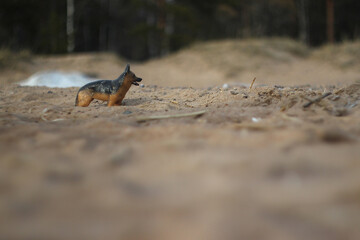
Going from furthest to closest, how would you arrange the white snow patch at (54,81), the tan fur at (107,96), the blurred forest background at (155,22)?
the blurred forest background at (155,22), the white snow patch at (54,81), the tan fur at (107,96)

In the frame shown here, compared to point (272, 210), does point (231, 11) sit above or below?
above

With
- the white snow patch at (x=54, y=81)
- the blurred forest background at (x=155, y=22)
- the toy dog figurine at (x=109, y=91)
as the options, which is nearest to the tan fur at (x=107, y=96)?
the toy dog figurine at (x=109, y=91)

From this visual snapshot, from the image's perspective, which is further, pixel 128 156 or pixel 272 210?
pixel 128 156

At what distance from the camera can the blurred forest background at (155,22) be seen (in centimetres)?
1290

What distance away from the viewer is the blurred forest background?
1290cm

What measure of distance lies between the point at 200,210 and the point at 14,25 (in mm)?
19745

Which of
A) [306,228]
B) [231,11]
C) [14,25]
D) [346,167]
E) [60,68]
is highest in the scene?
[231,11]

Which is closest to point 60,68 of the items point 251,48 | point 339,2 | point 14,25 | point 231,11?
point 251,48

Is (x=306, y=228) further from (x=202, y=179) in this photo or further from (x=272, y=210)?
(x=202, y=179)

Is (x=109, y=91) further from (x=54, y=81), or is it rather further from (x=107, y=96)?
(x=54, y=81)

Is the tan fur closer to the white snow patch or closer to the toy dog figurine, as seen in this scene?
the toy dog figurine

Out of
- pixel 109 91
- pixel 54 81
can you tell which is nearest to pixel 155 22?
pixel 54 81

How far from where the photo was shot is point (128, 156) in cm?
126

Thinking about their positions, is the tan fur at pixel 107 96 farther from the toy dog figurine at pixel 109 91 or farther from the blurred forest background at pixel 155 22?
the blurred forest background at pixel 155 22
